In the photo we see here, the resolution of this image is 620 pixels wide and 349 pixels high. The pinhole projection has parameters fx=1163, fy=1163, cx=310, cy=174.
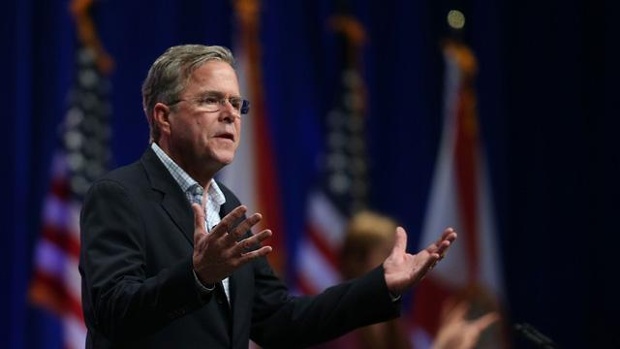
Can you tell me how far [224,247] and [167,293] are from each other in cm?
14

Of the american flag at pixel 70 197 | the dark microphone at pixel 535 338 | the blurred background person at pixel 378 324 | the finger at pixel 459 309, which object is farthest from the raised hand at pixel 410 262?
the finger at pixel 459 309

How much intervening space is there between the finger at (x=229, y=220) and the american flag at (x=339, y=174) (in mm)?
3229

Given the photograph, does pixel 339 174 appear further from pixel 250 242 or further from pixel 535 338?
pixel 250 242

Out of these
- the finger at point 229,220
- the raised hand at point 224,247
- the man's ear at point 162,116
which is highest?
the man's ear at point 162,116

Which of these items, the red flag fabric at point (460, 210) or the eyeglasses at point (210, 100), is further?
the red flag fabric at point (460, 210)

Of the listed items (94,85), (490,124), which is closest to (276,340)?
(94,85)

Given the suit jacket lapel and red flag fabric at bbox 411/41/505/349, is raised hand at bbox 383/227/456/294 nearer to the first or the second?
the suit jacket lapel

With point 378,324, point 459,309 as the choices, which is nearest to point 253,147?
point 459,309

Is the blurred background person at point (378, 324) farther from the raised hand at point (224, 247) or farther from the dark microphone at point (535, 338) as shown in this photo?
the raised hand at point (224, 247)

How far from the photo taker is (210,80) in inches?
94.8

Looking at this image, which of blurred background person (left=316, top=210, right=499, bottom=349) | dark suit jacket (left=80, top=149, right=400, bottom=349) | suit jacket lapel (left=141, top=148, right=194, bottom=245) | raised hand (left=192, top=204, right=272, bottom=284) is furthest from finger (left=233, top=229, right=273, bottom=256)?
blurred background person (left=316, top=210, right=499, bottom=349)

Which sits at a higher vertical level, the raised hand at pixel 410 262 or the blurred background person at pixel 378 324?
the raised hand at pixel 410 262

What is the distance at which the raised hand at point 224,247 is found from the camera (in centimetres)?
202

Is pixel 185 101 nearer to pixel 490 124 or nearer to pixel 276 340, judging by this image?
pixel 276 340
